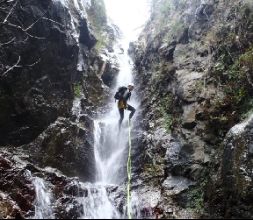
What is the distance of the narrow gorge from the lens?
30.5 feet

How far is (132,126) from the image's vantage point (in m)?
14.3

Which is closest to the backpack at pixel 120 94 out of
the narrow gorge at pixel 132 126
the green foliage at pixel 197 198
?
the narrow gorge at pixel 132 126

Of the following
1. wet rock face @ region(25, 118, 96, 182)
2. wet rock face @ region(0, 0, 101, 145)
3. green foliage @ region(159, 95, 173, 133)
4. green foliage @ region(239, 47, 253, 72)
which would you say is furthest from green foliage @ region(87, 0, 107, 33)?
green foliage @ region(239, 47, 253, 72)

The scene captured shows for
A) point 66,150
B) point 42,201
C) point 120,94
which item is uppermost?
point 120,94

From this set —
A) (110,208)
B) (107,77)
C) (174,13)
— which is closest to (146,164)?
(110,208)

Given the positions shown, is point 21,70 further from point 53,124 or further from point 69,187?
point 69,187

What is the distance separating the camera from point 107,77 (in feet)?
60.9

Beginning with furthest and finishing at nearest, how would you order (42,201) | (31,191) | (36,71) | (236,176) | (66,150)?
(36,71)
(66,150)
(31,191)
(42,201)
(236,176)

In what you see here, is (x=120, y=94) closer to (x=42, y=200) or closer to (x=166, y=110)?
(x=166, y=110)

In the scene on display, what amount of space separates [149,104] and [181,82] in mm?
2398

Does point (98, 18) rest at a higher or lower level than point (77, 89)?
higher

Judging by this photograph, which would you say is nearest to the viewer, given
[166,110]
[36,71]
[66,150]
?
[66,150]

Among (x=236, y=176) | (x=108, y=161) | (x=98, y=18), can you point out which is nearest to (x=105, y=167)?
(x=108, y=161)

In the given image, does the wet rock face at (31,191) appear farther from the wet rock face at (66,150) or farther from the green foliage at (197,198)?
the green foliage at (197,198)
